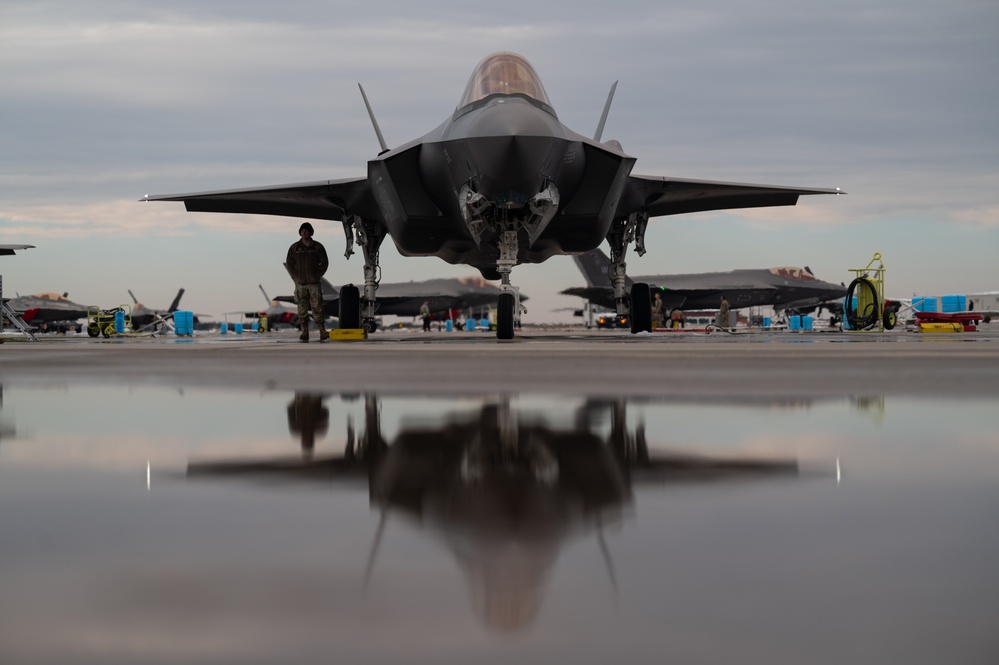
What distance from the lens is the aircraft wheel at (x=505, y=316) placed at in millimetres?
11562

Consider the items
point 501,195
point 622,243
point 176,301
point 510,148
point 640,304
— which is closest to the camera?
point 510,148

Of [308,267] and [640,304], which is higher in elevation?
[308,267]

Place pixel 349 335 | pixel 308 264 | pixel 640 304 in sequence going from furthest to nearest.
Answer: pixel 640 304, pixel 349 335, pixel 308 264

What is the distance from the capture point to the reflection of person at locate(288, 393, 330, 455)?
260cm

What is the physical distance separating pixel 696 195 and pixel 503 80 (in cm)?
543

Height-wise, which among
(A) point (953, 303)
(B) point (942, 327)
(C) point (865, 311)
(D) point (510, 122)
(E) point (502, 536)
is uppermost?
(D) point (510, 122)

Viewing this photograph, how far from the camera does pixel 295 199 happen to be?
51.8 feet

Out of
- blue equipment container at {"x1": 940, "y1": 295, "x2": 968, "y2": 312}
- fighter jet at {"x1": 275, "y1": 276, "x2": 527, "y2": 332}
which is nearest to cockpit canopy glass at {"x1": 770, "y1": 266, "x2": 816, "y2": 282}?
fighter jet at {"x1": 275, "y1": 276, "x2": 527, "y2": 332}

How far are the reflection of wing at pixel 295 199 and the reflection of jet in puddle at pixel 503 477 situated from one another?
12183 mm

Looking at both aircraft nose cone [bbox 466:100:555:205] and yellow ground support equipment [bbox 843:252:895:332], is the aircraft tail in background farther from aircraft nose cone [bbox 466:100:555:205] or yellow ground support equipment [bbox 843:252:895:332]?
aircraft nose cone [bbox 466:100:555:205]

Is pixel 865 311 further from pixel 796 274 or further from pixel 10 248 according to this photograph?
pixel 796 274

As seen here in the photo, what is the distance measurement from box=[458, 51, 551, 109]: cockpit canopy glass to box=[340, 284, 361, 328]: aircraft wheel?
4571mm

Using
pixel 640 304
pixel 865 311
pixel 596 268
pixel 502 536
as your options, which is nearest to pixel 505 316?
pixel 640 304

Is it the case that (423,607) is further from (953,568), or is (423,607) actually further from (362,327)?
(362,327)
